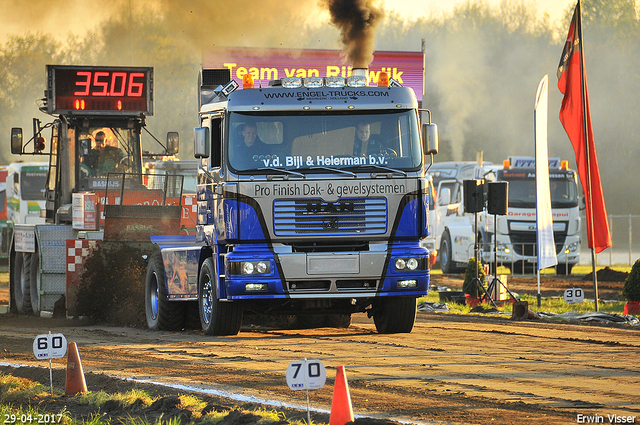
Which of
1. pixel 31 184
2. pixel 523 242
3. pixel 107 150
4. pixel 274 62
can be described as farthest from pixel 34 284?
pixel 31 184

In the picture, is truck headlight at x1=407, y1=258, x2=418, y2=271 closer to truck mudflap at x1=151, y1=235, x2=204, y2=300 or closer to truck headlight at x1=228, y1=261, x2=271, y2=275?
truck headlight at x1=228, y1=261, x2=271, y2=275

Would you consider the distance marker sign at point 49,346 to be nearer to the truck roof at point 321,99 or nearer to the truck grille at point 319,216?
the truck grille at point 319,216

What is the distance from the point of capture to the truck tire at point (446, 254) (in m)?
32.0

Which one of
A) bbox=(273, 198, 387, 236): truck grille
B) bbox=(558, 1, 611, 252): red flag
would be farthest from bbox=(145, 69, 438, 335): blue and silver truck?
bbox=(558, 1, 611, 252): red flag

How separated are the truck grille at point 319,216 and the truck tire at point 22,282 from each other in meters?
8.00

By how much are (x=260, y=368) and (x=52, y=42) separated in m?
56.9

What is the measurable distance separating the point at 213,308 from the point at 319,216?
193 centimetres

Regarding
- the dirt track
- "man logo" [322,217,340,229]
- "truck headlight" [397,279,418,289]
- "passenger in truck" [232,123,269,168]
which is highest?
"passenger in truck" [232,123,269,168]

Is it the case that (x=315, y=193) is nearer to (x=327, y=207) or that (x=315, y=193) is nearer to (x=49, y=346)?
(x=327, y=207)

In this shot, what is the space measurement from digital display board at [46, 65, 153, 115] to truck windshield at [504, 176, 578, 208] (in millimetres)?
13575

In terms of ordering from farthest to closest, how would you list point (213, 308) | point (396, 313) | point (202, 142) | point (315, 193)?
point (396, 313) < point (213, 308) < point (202, 142) < point (315, 193)

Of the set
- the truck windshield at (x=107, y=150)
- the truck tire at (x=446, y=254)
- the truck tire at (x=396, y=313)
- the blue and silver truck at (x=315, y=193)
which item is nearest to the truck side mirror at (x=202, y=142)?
the blue and silver truck at (x=315, y=193)

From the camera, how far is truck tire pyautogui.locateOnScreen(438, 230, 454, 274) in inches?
1260

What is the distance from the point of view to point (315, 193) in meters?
12.1
